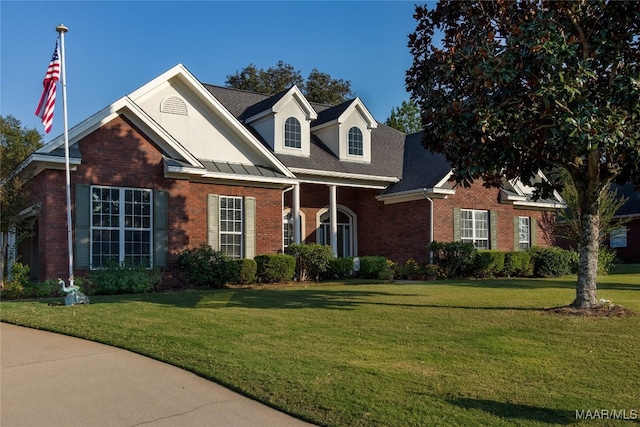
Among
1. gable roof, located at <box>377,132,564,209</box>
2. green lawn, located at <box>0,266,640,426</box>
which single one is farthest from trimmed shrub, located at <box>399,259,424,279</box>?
green lawn, located at <box>0,266,640,426</box>

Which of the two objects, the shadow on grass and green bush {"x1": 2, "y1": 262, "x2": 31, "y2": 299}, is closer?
the shadow on grass

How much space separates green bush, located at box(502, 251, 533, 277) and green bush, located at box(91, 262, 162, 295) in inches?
509

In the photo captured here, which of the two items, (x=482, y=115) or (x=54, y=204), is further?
(x=54, y=204)

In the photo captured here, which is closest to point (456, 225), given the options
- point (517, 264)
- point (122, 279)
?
point (517, 264)

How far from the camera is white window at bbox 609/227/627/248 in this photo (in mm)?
32750

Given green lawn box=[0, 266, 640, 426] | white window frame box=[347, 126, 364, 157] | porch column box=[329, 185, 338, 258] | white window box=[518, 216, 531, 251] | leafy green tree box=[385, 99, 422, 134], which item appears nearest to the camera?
green lawn box=[0, 266, 640, 426]

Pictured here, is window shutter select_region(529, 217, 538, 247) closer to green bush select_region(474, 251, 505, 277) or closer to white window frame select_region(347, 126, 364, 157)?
green bush select_region(474, 251, 505, 277)

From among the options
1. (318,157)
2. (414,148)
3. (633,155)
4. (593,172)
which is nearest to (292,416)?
(633,155)

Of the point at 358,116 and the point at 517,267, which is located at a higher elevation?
the point at 358,116

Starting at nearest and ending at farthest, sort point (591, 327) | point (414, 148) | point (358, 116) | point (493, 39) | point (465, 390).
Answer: point (465, 390) → point (591, 327) → point (493, 39) → point (358, 116) → point (414, 148)

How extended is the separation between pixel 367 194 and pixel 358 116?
3285 mm

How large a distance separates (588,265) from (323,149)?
14.4 m

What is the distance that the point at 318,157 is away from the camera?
2270 centimetres

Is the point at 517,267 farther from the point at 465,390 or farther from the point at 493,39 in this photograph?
the point at 465,390
